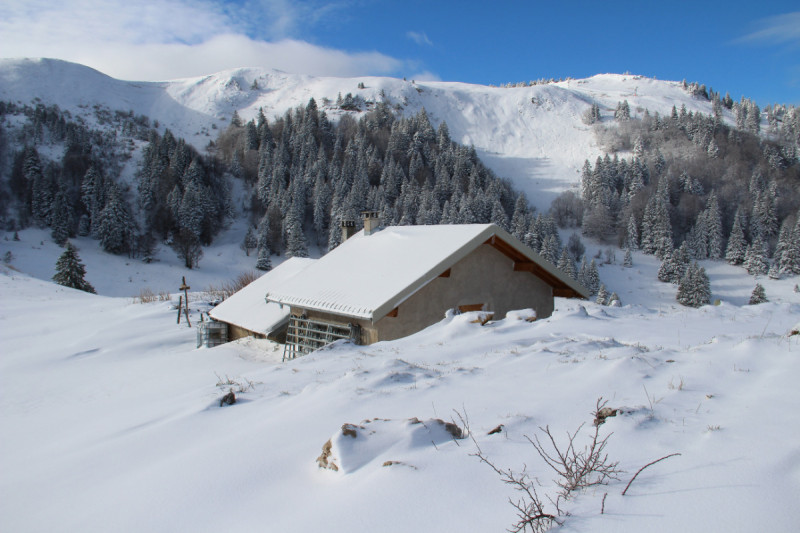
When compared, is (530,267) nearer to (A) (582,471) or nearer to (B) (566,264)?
(A) (582,471)

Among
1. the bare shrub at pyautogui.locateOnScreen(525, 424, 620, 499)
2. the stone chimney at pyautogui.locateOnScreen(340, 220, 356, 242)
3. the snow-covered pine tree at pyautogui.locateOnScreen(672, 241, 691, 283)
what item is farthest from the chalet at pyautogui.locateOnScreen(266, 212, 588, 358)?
the snow-covered pine tree at pyautogui.locateOnScreen(672, 241, 691, 283)

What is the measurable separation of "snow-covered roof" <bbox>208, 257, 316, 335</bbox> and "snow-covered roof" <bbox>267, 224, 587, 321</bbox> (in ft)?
3.15

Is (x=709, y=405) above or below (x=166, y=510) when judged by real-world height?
above

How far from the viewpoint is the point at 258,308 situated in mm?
14391

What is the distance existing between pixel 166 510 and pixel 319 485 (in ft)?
3.40

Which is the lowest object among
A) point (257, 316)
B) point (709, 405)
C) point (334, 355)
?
point (257, 316)

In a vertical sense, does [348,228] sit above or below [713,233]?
below

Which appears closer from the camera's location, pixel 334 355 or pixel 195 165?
pixel 334 355

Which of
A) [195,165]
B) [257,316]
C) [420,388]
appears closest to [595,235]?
[195,165]

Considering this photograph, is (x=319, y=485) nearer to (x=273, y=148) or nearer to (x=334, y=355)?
(x=334, y=355)

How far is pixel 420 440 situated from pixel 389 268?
8.20m

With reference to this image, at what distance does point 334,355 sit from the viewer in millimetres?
7215

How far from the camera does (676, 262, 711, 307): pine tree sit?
5453 cm

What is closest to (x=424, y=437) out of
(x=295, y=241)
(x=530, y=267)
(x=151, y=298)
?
(x=530, y=267)
